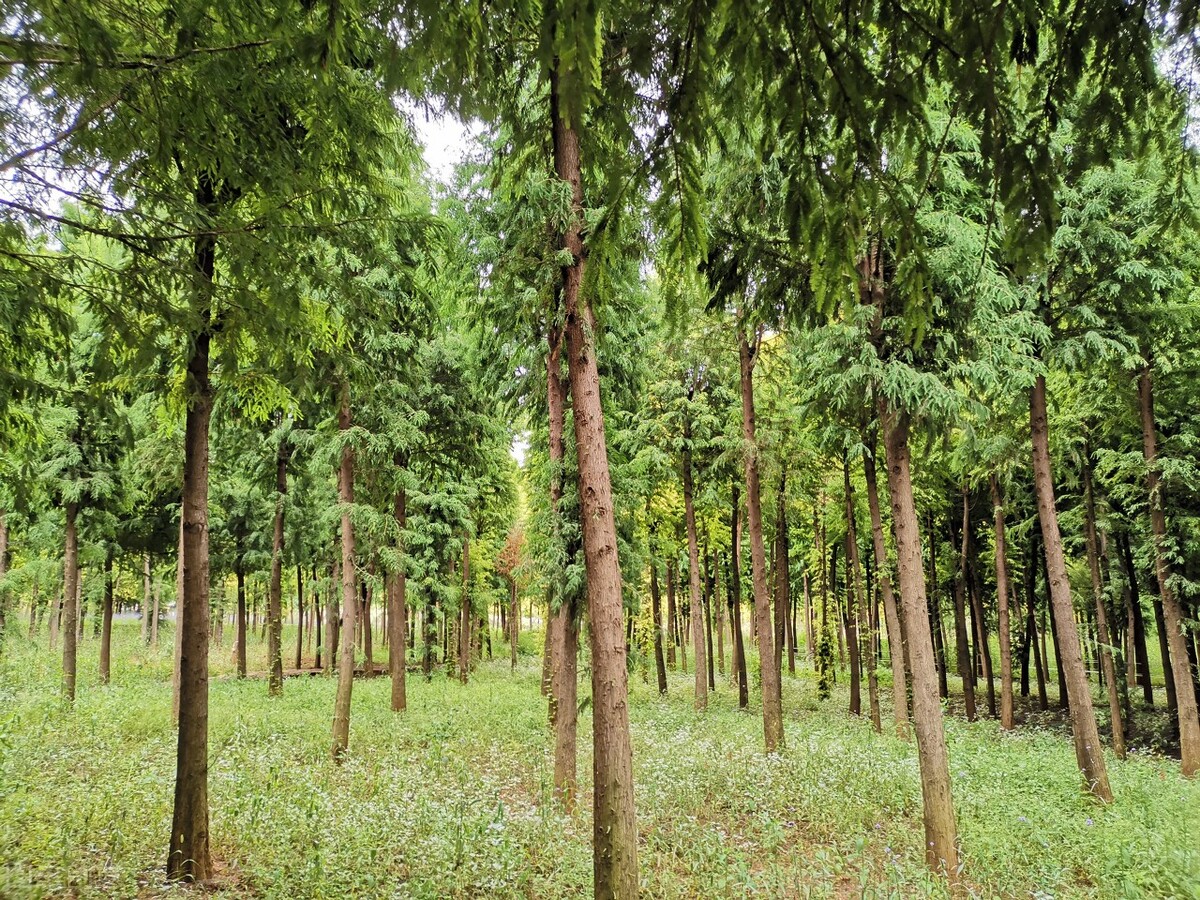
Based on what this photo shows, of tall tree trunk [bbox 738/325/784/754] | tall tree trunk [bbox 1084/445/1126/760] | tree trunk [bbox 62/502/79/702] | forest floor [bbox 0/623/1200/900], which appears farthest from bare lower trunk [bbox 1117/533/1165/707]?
tree trunk [bbox 62/502/79/702]

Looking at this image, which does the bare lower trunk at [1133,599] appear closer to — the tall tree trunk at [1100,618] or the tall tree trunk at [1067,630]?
the tall tree trunk at [1100,618]

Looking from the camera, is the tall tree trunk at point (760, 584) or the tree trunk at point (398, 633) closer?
the tall tree trunk at point (760, 584)

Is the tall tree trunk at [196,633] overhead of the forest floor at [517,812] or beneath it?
overhead

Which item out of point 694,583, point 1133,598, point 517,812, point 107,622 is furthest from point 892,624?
point 107,622

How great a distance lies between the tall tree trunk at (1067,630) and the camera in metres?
Result: 9.71

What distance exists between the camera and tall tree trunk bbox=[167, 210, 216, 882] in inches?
228

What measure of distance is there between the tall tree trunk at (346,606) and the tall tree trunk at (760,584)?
733 centimetres

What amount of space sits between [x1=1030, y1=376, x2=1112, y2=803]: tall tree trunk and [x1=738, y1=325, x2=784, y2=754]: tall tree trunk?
15.1 feet

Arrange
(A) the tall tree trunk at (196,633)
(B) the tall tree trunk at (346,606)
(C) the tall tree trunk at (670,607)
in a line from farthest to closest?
(C) the tall tree trunk at (670,607) < (B) the tall tree trunk at (346,606) < (A) the tall tree trunk at (196,633)

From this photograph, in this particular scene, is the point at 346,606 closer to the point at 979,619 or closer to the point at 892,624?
the point at 892,624

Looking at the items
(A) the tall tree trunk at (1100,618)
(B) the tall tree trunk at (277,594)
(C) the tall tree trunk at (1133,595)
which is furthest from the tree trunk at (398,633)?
(C) the tall tree trunk at (1133,595)

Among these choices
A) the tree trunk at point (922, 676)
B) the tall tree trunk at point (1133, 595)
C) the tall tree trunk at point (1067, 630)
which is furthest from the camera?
the tall tree trunk at point (1133, 595)

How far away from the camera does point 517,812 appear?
7812 mm

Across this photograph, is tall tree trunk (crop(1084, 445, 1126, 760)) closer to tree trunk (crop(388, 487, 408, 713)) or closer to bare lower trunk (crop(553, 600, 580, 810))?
bare lower trunk (crop(553, 600, 580, 810))
